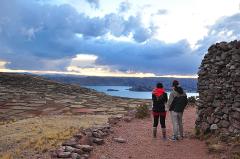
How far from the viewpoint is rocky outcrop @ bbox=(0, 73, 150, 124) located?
44469 millimetres

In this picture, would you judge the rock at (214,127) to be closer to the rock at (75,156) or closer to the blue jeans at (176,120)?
the blue jeans at (176,120)

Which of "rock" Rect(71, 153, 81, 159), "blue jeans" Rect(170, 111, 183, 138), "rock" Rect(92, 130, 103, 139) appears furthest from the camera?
"rock" Rect(92, 130, 103, 139)

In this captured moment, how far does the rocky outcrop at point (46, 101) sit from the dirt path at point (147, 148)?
2019 cm

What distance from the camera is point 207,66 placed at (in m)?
19.5

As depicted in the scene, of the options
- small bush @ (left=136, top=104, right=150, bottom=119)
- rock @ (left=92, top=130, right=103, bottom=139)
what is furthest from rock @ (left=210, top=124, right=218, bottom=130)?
small bush @ (left=136, top=104, right=150, bottom=119)

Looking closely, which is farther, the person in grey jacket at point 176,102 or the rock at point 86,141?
the person in grey jacket at point 176,102

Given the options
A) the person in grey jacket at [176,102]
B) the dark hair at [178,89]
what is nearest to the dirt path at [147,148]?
the person in grey jacket at [176,102]

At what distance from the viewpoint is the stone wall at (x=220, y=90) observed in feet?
56.0

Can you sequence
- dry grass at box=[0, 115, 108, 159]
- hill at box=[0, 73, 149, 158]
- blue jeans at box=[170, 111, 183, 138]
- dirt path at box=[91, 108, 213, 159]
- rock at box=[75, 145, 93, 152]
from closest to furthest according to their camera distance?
rock at box=[75, 145, 93, 152]
dirt path at box=[91, 108, 213, 159]
dry grass at box=[0, 115, 108, 159]
blue jeans at box=[170, 111, 183, 138]
hill at box=[0, 73, 149, 158]

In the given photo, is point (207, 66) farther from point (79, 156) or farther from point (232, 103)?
point (79, 156)

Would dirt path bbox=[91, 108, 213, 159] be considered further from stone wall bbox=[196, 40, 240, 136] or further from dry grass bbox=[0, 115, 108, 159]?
dry grass bbox=[0, 115, 108, 159]

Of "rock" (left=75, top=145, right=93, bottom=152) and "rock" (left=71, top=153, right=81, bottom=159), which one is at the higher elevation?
"rock" (left=75, top=145, right=93, bottom=152)

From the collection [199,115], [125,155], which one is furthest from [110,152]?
[199,115]

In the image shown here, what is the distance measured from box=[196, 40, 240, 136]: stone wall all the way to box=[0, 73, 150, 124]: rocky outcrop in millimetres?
21632
